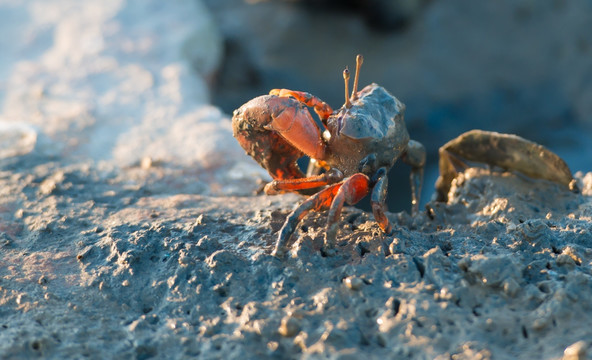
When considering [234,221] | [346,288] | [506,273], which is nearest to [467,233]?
[506,273]

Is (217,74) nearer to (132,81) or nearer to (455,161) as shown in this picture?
(132,81)

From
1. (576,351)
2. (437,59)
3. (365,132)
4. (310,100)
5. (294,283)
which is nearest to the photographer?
(576,351)

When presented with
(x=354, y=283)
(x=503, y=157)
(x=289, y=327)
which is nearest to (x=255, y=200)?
(x=354, y=283)

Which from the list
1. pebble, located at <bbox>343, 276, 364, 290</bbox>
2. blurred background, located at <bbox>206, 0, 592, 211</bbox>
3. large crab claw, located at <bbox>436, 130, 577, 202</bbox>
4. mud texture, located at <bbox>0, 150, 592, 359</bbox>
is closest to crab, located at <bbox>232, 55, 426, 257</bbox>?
mud texture, located at <bbox>0, 150, 592, 359</bbox>

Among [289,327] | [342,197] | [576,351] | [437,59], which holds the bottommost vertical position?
[576,351]

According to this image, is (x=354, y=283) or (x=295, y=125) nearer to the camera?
(x=354, y=283)

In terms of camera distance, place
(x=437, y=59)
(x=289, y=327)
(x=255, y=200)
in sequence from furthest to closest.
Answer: (x=437, y=59), (x=255, y=200), (x=289, y=327)

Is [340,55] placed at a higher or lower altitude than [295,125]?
higher

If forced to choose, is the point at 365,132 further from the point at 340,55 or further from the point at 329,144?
the point at 340,55

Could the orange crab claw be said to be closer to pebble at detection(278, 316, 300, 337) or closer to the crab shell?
the crab shell
